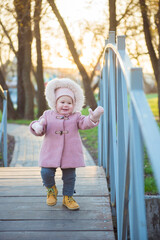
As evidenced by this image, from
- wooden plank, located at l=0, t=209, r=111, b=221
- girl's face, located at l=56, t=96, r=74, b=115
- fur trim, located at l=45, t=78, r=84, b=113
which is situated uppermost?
fur trim, located at l=45, t=78, r=84, b=113

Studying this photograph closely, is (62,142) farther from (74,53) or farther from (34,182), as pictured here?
(74,53)

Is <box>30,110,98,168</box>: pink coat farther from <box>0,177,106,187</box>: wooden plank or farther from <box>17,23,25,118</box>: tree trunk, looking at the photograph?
<box>17,23,25,118</box>: tree trunk

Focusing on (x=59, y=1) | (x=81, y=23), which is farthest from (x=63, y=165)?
(x=81, y=23)

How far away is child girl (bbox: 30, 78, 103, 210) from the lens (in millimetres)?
2457

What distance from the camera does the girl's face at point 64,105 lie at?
99.7 inches

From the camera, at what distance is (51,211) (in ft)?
7.92

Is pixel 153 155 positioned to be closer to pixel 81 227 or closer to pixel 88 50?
pixel 81 227

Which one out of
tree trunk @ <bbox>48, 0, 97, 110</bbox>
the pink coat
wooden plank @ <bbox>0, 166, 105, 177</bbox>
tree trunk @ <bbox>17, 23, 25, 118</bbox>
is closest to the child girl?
the pink coat

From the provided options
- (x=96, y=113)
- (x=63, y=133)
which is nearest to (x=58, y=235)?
(x=63, y=133)

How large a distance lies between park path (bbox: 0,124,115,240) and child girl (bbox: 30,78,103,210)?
125mm

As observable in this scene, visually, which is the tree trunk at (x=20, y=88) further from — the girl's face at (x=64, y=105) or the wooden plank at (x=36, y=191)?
the girl's face at (x=64, y=105)

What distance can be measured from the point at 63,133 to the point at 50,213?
0.56 m

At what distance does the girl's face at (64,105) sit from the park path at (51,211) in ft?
2.24

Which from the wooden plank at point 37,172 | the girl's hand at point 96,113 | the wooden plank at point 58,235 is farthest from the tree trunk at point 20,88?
the wooden plank at point 58,235
